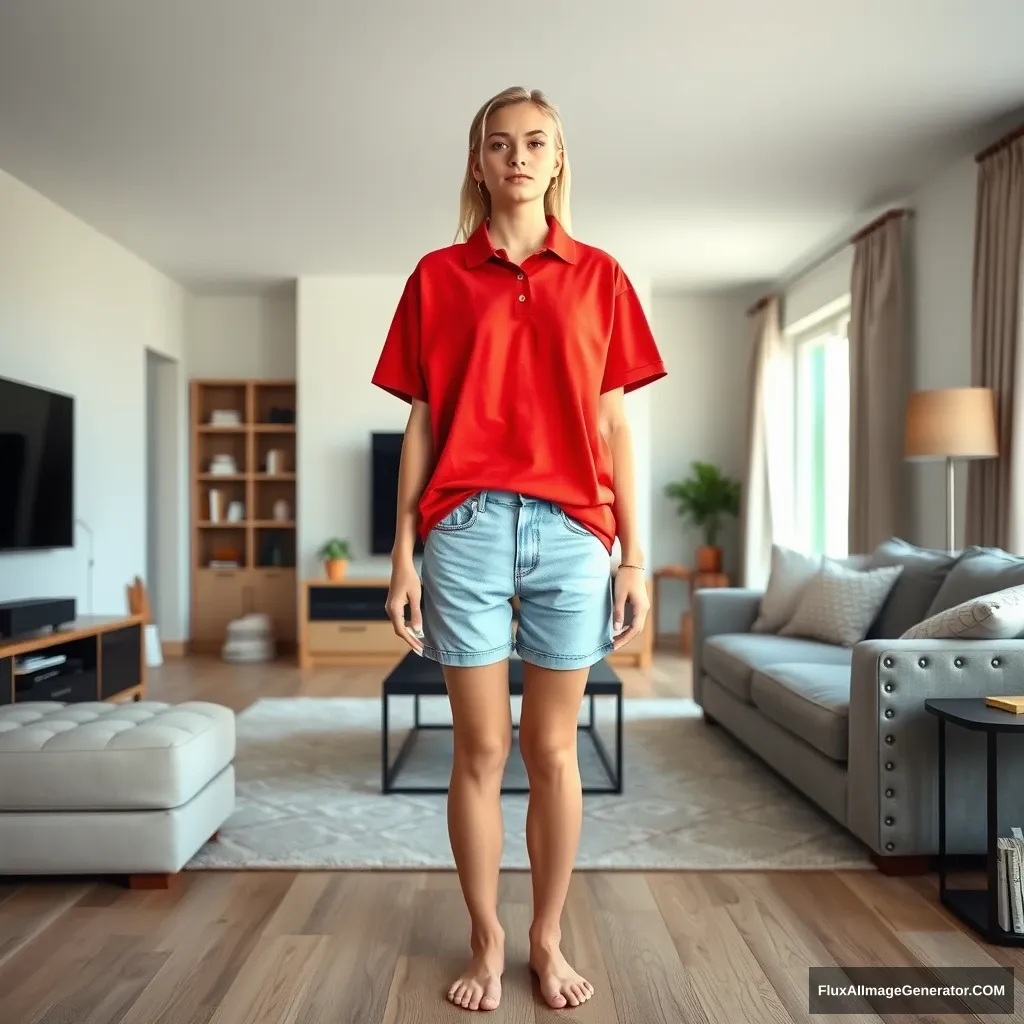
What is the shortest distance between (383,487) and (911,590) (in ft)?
12.5

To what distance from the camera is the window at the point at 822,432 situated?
619 cm

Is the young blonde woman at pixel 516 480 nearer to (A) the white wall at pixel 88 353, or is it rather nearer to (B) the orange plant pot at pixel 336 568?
(A) the white wall at pixel 88 353

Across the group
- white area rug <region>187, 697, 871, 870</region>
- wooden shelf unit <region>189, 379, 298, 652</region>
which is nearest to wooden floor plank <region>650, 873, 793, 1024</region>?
white area rug <region>187, 697, 871, 870</region>

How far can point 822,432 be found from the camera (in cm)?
658

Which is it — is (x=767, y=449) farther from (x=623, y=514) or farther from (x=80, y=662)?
(x=623, y=514)

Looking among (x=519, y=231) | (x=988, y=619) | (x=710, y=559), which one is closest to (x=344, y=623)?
(x=710, y=559)

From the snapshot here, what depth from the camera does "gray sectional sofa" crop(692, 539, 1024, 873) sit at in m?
2.40

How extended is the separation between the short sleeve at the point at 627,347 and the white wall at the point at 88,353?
3659mm

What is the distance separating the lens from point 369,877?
2.46 meters

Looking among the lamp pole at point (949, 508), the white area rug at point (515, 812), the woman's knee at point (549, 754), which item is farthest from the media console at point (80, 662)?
the lamp pole at point (949, 508)

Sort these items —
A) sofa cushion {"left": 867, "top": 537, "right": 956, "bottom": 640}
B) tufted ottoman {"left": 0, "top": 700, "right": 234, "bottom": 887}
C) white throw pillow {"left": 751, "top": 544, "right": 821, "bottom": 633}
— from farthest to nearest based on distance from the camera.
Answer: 1. white throw pillow {"left": 751, "top": 544, "right": 821, "bottom": 633}
2. sofa cushion {"left": 867, "top": 537, "right": 956, "bottom": 640}
3. tufted ottoman {"left": 0, "top": 700, "right": 234, "bottom": 887}

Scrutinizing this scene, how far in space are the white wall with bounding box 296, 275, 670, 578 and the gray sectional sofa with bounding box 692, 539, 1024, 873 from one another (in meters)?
3.53

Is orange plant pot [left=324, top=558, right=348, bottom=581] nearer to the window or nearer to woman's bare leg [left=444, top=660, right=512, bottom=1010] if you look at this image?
the window

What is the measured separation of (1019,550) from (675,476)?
145 inches
